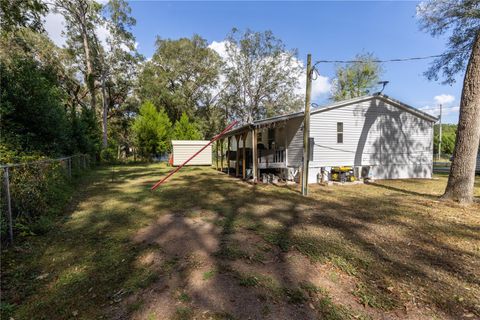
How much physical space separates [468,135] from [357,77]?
2373 cm

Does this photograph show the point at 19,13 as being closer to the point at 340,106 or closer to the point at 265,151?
the point at 265,151

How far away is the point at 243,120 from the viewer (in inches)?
1195

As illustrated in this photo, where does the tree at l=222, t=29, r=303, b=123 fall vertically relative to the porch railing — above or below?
above

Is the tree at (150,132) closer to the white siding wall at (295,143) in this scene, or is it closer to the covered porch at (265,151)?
the covered porch at (265,151)

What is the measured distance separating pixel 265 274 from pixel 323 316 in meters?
0.84

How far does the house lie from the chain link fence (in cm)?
693

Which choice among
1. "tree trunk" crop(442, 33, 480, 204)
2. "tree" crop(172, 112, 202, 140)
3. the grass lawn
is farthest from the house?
"tree" crop(172, 112, 202, 140)

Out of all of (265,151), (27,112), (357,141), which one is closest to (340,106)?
(357,141)

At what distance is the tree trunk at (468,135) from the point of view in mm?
6000

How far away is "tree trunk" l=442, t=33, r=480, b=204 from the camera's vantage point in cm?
600

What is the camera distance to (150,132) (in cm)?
2250

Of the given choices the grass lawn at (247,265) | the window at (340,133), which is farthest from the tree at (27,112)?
the window at (340,133)

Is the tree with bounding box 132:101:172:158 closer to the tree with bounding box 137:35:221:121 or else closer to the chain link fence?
the tree with bounding box 137:35:221:121

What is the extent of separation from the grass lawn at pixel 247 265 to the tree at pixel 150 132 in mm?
17870
